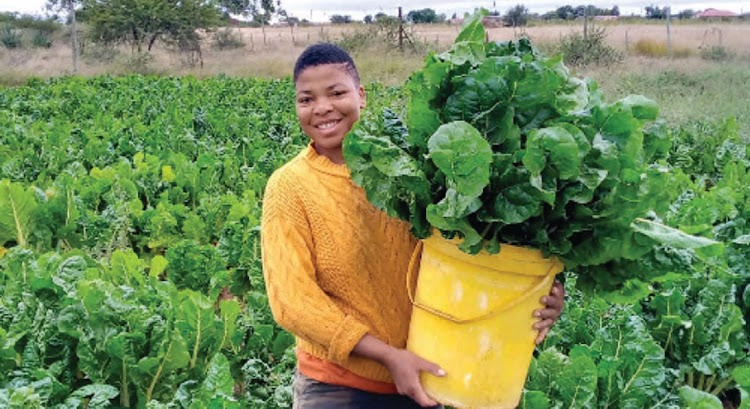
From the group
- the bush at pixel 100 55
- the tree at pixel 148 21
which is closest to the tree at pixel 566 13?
the tree at pixel 148 21

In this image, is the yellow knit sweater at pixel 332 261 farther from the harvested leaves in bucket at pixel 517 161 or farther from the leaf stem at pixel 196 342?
the leaf stem at pixel 196 342

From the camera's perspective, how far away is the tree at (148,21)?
150ft

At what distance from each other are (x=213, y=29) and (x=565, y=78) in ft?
158

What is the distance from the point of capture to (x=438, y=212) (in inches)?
66.1

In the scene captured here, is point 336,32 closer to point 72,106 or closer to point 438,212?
point 72,106

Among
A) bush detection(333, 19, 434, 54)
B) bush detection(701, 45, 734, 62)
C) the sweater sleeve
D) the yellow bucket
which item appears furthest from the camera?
bush detection(333, 19, 434, 54)

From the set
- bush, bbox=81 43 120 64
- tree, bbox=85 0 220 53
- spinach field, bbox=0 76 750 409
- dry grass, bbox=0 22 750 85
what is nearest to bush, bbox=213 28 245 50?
dry grass, bbox=0 22 750 85

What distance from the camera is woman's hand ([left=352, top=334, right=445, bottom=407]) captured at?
6.31ft

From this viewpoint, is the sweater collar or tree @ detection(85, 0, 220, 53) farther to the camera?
tree @ detection(85, 0, 220, 53)

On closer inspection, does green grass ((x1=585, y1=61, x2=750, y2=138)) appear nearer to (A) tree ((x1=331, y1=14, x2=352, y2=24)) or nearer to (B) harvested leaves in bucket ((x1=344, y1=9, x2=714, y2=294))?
(B) harvested leaves in bucket ((x1=344, y1=9, x2=714, y2=294))

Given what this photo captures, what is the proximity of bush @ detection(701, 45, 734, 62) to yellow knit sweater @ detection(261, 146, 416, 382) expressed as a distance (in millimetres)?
23254

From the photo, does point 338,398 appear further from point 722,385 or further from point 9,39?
point 9,39

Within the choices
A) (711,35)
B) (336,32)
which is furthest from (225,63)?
(711,35)

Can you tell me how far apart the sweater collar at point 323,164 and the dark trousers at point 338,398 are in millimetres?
625
